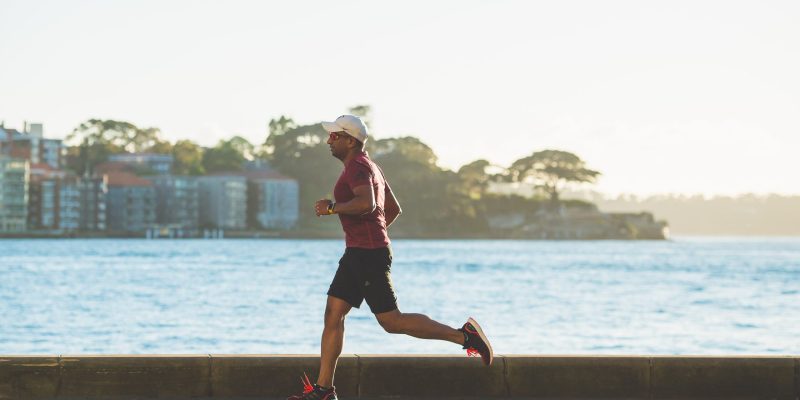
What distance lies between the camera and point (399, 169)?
544 ft

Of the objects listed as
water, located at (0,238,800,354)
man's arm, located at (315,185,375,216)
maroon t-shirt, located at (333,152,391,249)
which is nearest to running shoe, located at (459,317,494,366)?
maroon t-shirt, located at (333,152,391,249)

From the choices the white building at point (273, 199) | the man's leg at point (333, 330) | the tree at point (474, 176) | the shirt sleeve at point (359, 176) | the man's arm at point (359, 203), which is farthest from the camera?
the white building at point (273, 199)

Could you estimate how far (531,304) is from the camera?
48156 millimetres

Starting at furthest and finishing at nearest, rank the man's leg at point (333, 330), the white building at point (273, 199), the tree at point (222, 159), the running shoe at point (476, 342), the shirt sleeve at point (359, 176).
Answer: the tree at point (222, 159)
the white building at point (273, 199)
the running shoe at point (476, 342)
the man's leg at point (333, 330)
the shirt sleeve at point (359, 176)

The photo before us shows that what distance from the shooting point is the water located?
31234mm

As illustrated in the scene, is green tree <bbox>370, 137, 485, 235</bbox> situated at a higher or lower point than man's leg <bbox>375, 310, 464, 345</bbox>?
higher

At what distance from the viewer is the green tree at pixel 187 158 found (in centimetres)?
18438

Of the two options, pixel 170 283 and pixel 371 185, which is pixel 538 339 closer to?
pixel 371 185

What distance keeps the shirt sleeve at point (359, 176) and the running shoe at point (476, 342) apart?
103cm

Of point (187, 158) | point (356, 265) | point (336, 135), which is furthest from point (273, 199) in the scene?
point (356, 265)

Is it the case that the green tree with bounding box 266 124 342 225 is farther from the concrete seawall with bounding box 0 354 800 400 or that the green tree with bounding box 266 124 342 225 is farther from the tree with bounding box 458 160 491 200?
the concrete seawall with bounding box 0 354 800 400

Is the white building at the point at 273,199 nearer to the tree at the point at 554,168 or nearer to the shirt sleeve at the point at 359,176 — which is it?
the tree at the point at 554,168

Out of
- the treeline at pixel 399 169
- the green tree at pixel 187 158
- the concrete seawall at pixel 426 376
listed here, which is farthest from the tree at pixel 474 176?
the concrete seawall at pixel 426 376

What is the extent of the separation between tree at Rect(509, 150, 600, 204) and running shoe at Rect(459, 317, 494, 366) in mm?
166151
